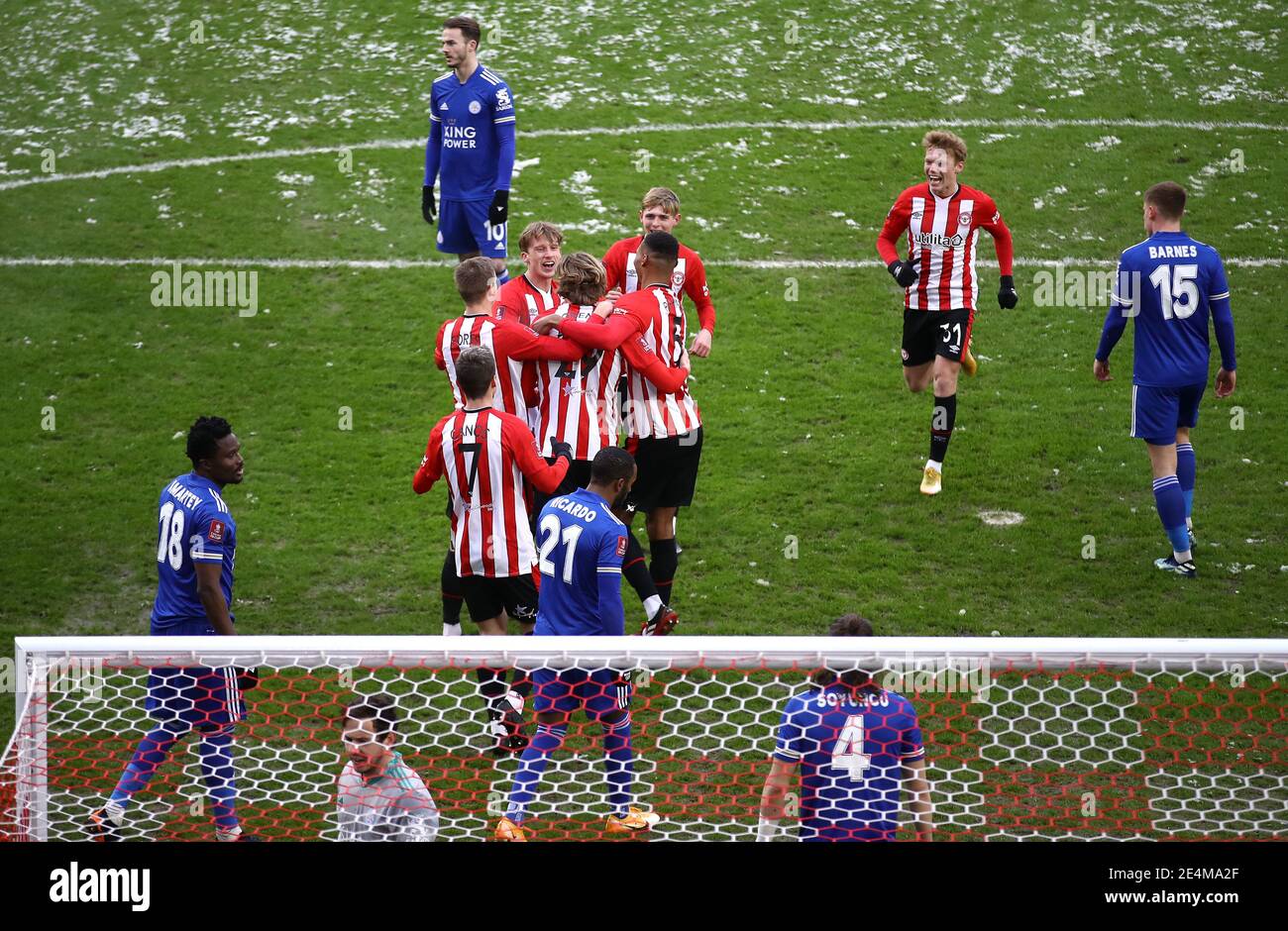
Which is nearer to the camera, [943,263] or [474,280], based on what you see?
[474,280]

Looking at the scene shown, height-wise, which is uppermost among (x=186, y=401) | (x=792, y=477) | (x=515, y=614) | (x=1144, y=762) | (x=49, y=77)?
(x=49, y=77)

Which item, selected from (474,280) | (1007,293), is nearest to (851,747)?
(474,280)

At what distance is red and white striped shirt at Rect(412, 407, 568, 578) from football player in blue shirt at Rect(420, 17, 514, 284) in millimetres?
4070

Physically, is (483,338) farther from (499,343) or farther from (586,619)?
(586,619)

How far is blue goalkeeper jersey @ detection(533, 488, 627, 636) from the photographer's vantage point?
635 cm

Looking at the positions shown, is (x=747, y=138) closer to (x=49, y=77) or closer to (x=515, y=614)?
(x=49, y=77)

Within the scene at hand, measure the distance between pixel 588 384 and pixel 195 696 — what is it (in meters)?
2.88

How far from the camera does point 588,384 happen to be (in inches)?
318

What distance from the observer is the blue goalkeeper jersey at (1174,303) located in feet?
28.6

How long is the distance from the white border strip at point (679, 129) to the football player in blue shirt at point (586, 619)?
29.8 feet

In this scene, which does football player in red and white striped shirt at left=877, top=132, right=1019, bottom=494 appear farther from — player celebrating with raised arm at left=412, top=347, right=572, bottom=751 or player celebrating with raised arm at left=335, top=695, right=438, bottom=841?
player celebrating with raised arm at left=335, top=695, right=438, bottom=841

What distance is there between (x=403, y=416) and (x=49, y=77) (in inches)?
319

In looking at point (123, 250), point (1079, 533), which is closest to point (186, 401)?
point (123, 250)
